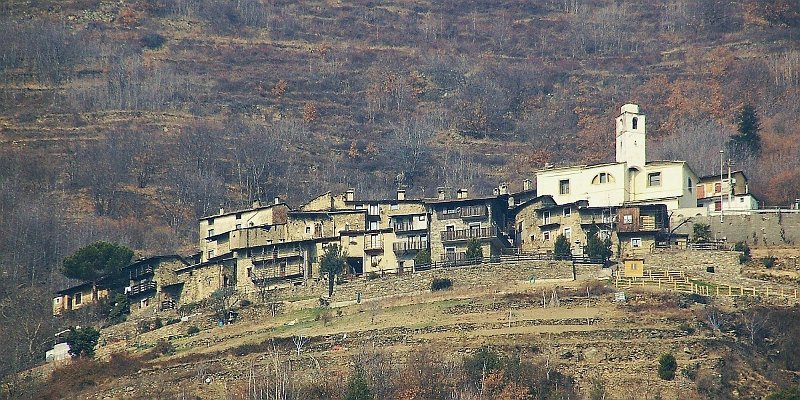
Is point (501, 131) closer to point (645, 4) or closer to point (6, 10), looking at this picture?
point (645, 4)

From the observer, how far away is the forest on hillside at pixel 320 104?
142 m

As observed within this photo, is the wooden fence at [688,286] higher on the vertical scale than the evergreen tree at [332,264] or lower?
lower

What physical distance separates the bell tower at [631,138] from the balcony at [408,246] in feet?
45.3

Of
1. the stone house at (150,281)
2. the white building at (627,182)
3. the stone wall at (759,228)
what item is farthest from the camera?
the stone house at (150,281)

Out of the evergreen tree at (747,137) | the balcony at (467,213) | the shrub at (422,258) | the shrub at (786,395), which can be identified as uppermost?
the evergreen tree at (747,137)

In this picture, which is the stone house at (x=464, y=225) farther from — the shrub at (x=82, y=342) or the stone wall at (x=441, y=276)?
the shrub at (x=82, y=342)

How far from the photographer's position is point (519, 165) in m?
158

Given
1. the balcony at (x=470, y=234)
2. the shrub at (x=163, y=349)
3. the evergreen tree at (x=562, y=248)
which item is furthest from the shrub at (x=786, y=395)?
the shrub at (x=163, y=349)

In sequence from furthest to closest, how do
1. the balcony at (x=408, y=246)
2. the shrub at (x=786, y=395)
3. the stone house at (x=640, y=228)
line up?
the balcony at (x=408, y=246)
the stone house at (x=640, y=228)
the shrub at (x=786, y=395)

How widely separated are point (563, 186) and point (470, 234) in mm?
7532

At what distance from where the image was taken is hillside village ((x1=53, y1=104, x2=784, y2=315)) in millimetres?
107062

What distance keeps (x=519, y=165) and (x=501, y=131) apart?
39.9 feet

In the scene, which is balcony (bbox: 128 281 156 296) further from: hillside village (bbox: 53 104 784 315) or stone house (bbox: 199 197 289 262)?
stone house (bbox: 199 197 289 262)

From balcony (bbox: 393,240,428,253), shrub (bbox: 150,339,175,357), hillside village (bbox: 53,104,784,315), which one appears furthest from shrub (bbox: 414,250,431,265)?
shrub (bbox: 150,339,175,357)
